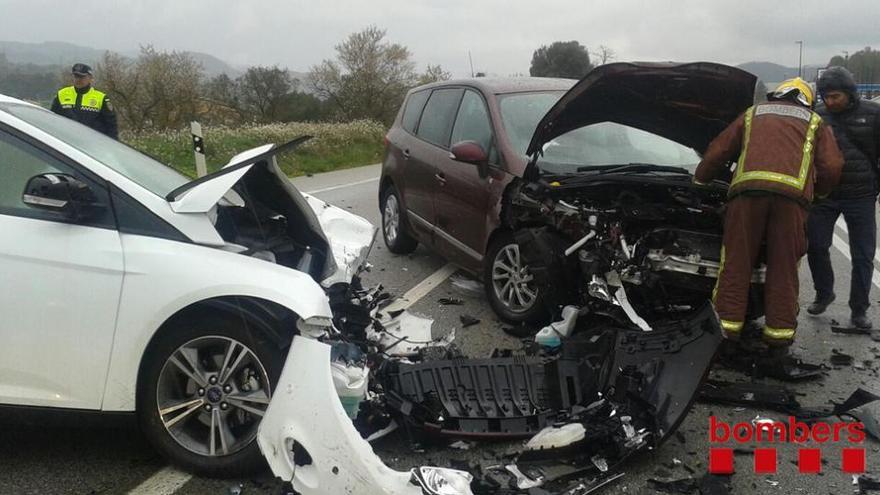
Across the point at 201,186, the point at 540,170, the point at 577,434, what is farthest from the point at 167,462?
the point at 540,170

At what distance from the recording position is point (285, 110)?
33.8 metres

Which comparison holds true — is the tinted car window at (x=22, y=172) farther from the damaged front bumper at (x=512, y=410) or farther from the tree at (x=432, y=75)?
the tree at (x=432, y=75)

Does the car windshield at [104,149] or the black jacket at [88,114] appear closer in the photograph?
the car windshield at [104,149]

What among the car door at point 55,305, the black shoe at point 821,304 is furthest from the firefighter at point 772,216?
the car door at point 55,305

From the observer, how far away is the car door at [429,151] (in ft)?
20.1

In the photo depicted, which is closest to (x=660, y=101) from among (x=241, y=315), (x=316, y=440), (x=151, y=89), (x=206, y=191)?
(x=206, y=191)

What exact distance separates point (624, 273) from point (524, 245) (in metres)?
0.78

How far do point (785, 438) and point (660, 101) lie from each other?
238cm

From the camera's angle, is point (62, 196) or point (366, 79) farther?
point (366, 79)

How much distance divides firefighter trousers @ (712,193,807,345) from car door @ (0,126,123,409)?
3.38m

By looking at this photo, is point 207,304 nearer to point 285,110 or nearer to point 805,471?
point 805,471

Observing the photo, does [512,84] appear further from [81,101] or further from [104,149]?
[81,101]

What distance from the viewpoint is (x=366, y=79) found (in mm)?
32812

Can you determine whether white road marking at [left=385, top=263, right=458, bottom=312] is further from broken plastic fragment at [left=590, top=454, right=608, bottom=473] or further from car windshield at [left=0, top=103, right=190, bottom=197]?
broken plastic fragment at [left=590, top=454, right=608, bottom=473]
